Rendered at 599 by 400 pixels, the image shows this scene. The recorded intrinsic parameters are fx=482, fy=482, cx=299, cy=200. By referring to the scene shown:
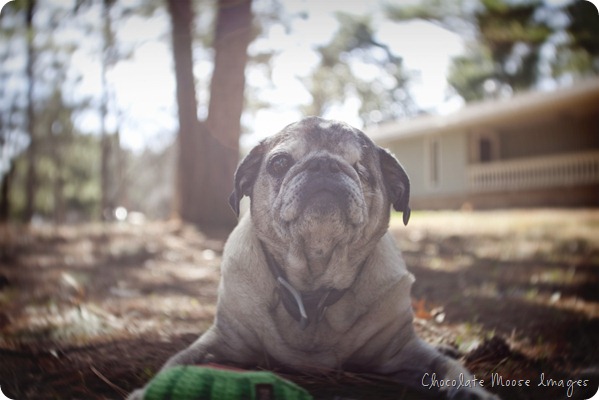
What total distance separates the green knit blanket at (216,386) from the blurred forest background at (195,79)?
86 cm

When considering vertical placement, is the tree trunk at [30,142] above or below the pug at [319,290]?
above

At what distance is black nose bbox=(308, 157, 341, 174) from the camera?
2314mm

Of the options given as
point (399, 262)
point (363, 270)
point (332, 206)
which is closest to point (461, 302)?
point (399, 262)

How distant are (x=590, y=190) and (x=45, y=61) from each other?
12.6 feet

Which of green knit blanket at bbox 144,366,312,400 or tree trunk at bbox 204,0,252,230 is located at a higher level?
tree trunk at bbox 204,0,252,230

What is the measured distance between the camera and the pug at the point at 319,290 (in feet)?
8.05

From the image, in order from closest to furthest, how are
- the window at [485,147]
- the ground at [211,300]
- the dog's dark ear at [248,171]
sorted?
the dog's dark ear at [248,171]
the ground at [211,300]
the window at [485,147]

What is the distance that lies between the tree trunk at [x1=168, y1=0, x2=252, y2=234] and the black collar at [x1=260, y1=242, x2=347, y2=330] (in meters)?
0.61

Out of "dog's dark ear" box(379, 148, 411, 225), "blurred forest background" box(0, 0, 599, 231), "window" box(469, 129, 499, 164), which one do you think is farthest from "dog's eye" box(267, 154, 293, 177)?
"window" box(469, 129, 499, 164)

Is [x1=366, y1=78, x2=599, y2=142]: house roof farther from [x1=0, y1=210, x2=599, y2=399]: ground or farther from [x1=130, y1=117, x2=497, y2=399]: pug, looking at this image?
[x1=130, y1=117, x2=497, y2=399]: pug

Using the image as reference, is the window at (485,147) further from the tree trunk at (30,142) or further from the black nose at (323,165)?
the tree trunk at (30,142)

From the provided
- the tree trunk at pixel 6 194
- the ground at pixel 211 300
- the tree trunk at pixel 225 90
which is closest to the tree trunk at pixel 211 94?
the tree trunk at pixel 225 90

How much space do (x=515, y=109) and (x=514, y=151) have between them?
1.00 feet

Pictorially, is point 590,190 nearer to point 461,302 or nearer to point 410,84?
point 461,302
